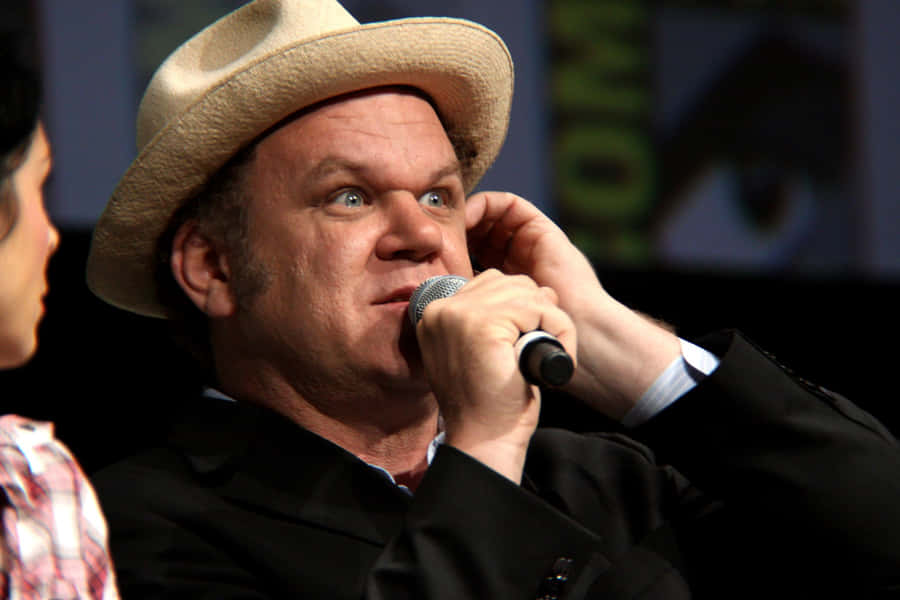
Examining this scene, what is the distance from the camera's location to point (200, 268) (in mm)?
1860

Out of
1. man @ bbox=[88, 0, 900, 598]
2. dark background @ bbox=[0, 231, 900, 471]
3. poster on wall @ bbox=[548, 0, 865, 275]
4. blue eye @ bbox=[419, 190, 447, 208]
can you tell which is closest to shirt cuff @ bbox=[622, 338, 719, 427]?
man @ bbox=[88, 0, 900, 598]

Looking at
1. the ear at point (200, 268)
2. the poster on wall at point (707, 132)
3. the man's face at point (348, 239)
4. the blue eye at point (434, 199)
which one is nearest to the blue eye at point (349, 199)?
the man's face at point (348, 239)

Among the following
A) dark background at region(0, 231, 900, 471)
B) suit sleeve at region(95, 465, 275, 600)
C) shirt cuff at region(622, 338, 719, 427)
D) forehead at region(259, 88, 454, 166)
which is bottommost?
dark background at region(0, 231, 900, 471)

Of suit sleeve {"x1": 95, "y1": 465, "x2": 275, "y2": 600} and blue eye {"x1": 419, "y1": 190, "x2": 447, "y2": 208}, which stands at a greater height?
blue eye {"x1": 419, "y1": 190, "x2": 447, "y2": 208}

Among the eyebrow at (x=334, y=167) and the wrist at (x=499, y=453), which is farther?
the eyebrow at (x=334, y=167)

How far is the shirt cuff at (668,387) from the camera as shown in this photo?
170cm

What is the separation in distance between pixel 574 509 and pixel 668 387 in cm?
25

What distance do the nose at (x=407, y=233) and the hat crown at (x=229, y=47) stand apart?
29cm

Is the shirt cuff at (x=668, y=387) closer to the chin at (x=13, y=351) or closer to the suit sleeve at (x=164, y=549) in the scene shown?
the suit sleeve at (x=164, y=549)

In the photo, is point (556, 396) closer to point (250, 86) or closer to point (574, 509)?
point (574, 509)

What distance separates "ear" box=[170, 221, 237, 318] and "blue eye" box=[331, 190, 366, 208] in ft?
0.76

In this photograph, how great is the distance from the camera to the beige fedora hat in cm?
172

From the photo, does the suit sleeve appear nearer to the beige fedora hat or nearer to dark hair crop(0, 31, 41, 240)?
the beige fedora hat

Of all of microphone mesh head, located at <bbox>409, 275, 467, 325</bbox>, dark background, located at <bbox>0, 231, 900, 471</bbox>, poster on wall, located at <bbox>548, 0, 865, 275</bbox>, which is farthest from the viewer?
poster on wall, located at <bbox>548, 0, 865, 275</bbox>
